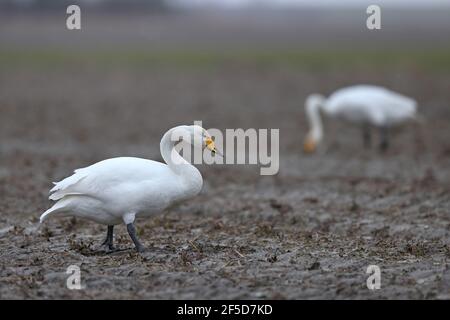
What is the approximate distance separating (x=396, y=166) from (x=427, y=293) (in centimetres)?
863

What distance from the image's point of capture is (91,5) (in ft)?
270

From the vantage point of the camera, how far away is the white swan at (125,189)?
27.3ft

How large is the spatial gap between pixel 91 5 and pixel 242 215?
7393 cm

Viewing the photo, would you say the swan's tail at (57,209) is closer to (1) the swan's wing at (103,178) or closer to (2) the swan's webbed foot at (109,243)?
(1) the swan's wing at (103,178)

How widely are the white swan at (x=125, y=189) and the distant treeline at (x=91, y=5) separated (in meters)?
65.8

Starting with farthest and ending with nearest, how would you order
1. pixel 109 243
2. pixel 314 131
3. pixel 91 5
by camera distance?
pixel 91 5, pixel 314 131, pixel 109 243

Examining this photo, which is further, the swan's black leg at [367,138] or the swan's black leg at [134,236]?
the swan's black leg at [367,138]

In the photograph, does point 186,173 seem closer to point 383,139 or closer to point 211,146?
point 211,146

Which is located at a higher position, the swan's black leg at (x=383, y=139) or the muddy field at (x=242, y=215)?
the swan's black leg at (x=383, y=139)

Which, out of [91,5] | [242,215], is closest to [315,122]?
[242,215]

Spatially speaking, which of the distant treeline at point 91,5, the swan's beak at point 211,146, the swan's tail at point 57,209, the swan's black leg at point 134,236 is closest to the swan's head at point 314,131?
the swan's beak at point 211,146

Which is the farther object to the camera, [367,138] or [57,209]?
[367,138]
